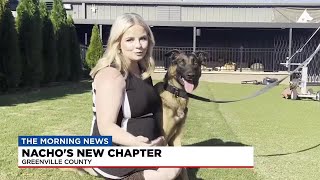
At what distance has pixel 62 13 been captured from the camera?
18.2m

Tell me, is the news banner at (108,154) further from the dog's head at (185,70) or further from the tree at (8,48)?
the tree at (8,48)

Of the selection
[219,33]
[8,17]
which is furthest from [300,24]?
[8,17]

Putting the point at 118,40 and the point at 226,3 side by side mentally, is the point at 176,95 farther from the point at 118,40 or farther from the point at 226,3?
the point at 226,3

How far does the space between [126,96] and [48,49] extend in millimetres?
13912

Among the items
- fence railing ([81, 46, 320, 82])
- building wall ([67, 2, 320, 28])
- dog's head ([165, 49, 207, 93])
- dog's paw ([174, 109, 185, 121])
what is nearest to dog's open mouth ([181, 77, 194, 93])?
dog's head ([165, 49, 207, 93])

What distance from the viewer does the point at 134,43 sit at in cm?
270

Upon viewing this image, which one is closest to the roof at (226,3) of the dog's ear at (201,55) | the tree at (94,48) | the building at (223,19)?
the building at (223,19)

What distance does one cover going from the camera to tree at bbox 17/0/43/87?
14.3m

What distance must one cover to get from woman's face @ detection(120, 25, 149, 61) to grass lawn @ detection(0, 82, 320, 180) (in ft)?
7.05

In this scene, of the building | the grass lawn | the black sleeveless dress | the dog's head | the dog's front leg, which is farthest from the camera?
the building

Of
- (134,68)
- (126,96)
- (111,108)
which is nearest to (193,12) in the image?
(134,68)

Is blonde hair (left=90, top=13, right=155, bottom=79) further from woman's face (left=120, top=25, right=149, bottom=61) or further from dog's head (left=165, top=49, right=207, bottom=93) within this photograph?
dog's head (left=165, top=49, right=207, bottom=93)

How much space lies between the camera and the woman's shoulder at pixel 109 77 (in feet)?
8.34

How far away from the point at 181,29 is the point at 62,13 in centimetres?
1164
